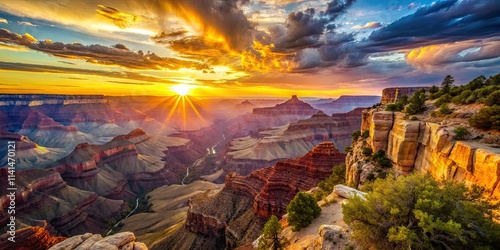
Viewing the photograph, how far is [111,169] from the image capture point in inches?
4050

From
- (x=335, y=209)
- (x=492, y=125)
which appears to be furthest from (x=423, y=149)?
(x=335, y=209)

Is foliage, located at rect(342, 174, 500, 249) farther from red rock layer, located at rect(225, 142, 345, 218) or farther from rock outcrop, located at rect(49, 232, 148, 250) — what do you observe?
red rock layer, located at rect(225, 142, 345, 218)

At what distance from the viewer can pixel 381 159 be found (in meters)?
27.3

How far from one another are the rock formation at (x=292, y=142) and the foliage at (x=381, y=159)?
91.9 meters

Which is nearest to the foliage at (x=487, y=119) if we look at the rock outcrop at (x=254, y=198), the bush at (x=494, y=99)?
the bush at (x=494, y=99)

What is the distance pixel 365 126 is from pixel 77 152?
Result: 108 metres

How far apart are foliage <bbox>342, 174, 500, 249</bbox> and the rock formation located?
105700mm

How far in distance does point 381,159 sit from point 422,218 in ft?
63.0

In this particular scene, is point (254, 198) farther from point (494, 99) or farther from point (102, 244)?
point (494, 99)

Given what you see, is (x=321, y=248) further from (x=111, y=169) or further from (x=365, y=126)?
(x=111, y=169)

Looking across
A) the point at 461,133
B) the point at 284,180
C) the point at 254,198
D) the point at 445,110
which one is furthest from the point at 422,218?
the point at 254,198

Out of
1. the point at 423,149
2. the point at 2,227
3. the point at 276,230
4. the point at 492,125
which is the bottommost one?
the point at 2,227

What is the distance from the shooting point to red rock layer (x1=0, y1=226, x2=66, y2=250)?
36.9 meters

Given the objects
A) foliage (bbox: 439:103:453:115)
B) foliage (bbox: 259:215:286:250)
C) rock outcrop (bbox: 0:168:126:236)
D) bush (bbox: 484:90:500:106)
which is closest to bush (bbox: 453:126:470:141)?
bush (bbox: 484:90:500:106)
